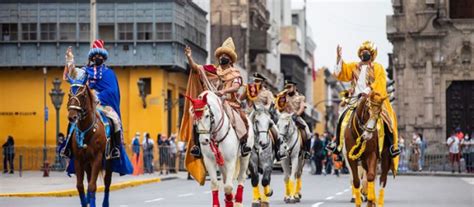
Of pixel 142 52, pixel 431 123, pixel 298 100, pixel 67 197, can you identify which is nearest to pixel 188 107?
pixel 298 100

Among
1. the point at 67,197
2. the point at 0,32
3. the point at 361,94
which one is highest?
the point at 0,32

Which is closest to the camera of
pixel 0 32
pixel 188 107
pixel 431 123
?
pixel 188 107

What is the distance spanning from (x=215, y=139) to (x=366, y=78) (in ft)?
10.9

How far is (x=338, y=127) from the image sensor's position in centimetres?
2169

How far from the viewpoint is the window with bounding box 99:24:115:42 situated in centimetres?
6141

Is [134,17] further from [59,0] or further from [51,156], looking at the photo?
[51,156]

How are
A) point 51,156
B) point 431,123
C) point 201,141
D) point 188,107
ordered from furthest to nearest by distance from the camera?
point 431,123, point 51,156, point 188,107, point 201,141

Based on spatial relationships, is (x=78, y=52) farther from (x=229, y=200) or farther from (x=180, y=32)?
(x=229, y=200)

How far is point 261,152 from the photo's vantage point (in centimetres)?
2320

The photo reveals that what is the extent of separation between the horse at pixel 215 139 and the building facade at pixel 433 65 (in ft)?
158

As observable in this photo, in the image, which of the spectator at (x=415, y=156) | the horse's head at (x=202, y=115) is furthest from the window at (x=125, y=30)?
the horse's head at (x=202, y=115)

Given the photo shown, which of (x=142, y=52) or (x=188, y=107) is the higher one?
(x=142, y=52)

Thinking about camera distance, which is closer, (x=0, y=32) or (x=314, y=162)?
(x=314, y=162)

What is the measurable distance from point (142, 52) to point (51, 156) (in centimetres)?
769
